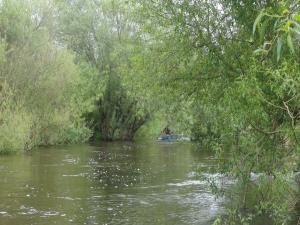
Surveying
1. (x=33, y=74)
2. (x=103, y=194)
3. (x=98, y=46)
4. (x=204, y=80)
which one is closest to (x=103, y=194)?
(x=103, y=194)

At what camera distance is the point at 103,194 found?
16.7 meters

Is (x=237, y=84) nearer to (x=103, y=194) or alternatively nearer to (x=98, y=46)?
(x=103, y=194)

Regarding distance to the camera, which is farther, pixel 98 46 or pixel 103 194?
pixel 98 46

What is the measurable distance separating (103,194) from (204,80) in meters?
6.01

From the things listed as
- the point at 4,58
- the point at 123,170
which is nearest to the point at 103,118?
the point at 4,58

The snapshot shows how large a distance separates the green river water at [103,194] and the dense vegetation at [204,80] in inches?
79.1

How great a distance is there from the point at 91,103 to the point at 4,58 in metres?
15.2

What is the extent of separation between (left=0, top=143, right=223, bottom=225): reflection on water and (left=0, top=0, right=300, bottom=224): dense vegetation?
190 centimetres

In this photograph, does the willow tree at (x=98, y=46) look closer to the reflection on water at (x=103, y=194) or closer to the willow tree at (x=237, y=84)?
the reflection on water at (x=103, y=194)

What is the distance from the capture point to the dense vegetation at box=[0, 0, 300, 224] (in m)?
7.02

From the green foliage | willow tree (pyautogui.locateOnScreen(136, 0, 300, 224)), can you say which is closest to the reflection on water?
willow tree (pyautogui.locateOnScreen(136, 0, 300, 224))

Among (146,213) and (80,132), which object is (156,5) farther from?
(80,132)

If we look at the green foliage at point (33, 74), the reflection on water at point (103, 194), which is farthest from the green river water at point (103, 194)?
the green foliage at point (33, 74)

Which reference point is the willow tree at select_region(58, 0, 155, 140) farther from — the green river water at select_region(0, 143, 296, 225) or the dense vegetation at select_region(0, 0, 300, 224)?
the green river water at select_region(0, 143, 296, 225)
